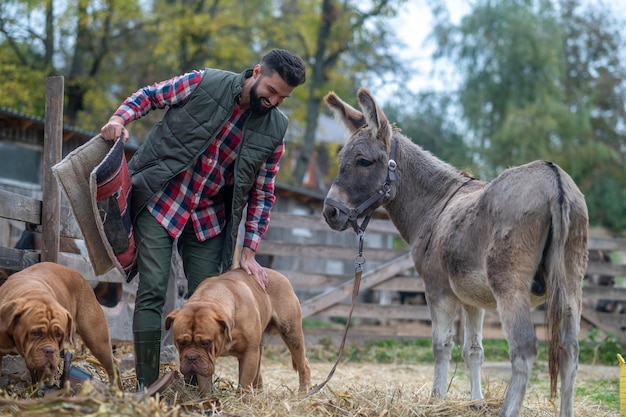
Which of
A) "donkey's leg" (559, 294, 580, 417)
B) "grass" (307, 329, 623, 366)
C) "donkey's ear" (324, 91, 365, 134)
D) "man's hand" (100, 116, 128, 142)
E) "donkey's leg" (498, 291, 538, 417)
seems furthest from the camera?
"grass" (307, 329, 623, 366)

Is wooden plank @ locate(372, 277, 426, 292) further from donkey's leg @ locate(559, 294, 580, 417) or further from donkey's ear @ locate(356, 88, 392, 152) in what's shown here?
donkey's leg @ locate(559, 294, 580, 417)

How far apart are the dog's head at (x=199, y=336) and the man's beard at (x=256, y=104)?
1.49 meters

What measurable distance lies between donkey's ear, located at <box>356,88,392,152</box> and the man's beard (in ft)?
2.90

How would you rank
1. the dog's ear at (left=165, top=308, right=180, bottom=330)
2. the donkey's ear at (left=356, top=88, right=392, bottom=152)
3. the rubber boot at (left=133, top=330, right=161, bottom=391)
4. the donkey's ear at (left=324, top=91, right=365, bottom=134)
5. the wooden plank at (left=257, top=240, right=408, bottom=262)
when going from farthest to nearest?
the wooden plank at (left=257, top=240, right=408, bottom=262)
the donkey's ear at (left=324, top=91, right=365, bottom=134)
the donkey's ear at (left=356, top=88, right=392, bottom=152)
the rubber boot at (left=133, top=330, right=161, bottom=391)
the dog's ear at (left=165, top=308, right=180, bottom=330)

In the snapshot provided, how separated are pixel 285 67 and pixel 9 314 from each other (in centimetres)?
236

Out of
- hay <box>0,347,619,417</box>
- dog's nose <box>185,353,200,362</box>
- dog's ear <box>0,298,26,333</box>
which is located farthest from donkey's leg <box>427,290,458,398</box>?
dog's ear <box>0,298,26,333</box>

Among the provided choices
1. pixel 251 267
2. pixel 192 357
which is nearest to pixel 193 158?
pixel 251 267

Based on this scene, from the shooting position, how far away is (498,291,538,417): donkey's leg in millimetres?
4414

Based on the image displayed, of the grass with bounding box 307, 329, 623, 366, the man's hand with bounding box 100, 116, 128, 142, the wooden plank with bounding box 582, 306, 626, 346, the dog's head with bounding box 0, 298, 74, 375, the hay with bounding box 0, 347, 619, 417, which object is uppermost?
the man's hand with bounding box 100, 116, 128, 142

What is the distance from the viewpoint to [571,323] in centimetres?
455

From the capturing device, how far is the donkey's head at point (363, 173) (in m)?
5.83

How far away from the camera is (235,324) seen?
4988 millimetres

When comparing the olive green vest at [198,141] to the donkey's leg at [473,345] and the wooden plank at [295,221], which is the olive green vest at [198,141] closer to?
the donkey's leg at [473,345]

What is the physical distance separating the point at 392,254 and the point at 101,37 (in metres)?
17.0
